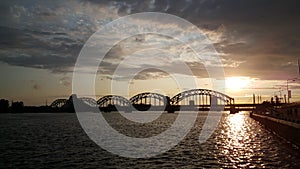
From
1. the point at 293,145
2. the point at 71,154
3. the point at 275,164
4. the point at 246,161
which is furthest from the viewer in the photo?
the point at 293,145

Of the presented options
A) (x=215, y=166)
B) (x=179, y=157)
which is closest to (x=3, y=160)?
(x=179, y=157)

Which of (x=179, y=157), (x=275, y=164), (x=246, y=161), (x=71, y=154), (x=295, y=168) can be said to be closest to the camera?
(x=295, y=168)

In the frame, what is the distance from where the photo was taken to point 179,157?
113 feet

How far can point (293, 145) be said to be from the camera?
147ft

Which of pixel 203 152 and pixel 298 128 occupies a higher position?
pixel 298 128

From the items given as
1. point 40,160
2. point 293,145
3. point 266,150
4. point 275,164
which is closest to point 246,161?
point 275,164

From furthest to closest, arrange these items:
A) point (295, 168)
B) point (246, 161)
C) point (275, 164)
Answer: point (246, 161) < point (275, 164) < point (295, 168)

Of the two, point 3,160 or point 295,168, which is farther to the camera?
point 3,160

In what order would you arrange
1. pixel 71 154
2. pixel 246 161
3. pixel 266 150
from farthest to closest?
pixel 266 150
pixel 71 154
pixel 246 161

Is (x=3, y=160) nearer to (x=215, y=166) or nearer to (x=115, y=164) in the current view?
(x=115, y=164)

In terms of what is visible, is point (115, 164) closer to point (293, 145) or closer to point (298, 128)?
point (298, 128)

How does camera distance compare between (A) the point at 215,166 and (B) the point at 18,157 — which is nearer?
(A) the point at 215,166

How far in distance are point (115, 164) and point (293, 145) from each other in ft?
84.3

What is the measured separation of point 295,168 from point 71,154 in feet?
71.1
